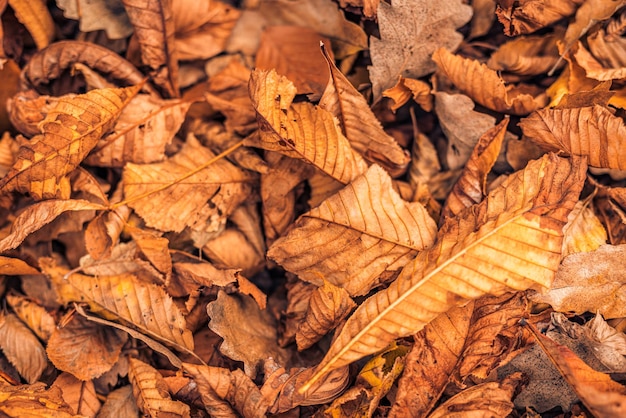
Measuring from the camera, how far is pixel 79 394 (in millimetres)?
1514

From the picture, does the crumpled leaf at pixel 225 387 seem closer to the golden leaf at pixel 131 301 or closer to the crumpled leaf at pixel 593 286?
the golden leaf at pixel 131 301

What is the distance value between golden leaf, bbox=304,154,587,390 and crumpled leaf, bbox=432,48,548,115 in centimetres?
33

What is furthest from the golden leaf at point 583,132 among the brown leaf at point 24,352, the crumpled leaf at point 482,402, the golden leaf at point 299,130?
the brown leaf at point 24,352

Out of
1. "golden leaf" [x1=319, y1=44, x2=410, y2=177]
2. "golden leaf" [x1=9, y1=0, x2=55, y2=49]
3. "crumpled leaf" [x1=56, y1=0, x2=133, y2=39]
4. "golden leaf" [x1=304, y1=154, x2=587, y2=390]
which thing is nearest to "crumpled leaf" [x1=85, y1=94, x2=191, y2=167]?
"crumpled leaf" [x1=56, y1=0, x2=133, y2=39]

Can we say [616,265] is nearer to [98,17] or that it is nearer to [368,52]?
[368,52]

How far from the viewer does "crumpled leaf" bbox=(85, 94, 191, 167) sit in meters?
1.62

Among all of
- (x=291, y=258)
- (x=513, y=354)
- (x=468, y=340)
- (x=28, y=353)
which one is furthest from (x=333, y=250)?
(x=28, y=353)

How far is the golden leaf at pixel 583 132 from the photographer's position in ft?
4.48

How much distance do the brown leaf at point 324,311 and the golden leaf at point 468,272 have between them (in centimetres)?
6

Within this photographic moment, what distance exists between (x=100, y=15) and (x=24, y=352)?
42.0 inches

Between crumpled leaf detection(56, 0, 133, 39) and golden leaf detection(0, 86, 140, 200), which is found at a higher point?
crumpled leaf detection(56, 0, 133, 39)

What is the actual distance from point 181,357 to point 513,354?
903 millimetres

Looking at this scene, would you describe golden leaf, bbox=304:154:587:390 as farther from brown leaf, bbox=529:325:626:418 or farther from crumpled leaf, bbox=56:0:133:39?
crumpled leaf, bbox=56:0:133:39

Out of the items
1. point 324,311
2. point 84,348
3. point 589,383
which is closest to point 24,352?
point 84,348
